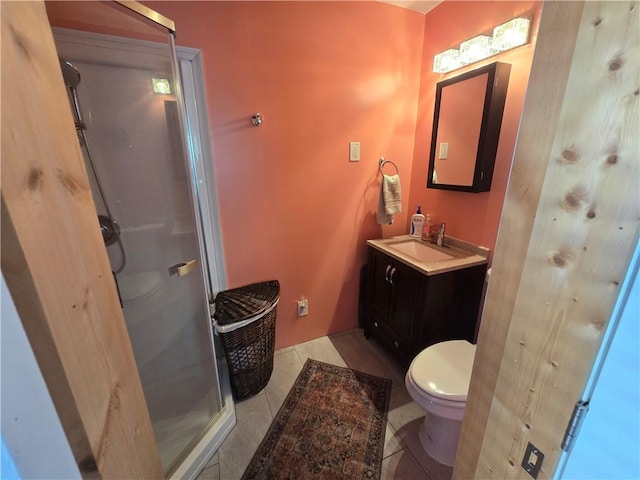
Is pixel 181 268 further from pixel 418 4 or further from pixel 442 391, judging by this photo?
pixel 418 4

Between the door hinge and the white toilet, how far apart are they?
2.32ft

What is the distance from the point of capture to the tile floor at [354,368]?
125cm

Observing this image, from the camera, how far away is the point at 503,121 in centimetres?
146

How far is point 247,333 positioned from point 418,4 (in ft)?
7.52

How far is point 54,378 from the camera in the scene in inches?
16.9

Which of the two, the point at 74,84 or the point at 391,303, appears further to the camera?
the point at 391,303

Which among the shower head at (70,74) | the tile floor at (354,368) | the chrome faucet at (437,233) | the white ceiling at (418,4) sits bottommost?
the tile floor at (354,368)

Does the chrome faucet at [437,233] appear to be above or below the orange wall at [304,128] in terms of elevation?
below

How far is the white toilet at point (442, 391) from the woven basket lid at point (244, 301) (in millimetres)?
867

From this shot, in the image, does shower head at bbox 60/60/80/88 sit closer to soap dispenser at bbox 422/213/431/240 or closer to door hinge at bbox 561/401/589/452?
door hinge at bbox 561/401/589/452

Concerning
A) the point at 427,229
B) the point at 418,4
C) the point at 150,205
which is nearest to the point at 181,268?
the point at 150,205

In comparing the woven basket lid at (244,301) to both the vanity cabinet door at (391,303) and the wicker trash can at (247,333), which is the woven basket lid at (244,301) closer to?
the wicker trash can at (247,333)

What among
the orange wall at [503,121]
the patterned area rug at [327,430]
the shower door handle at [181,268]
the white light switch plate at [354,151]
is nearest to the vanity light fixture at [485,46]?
the orange wall at [503,121]

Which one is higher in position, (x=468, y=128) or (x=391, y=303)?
(x=468, y=128)
